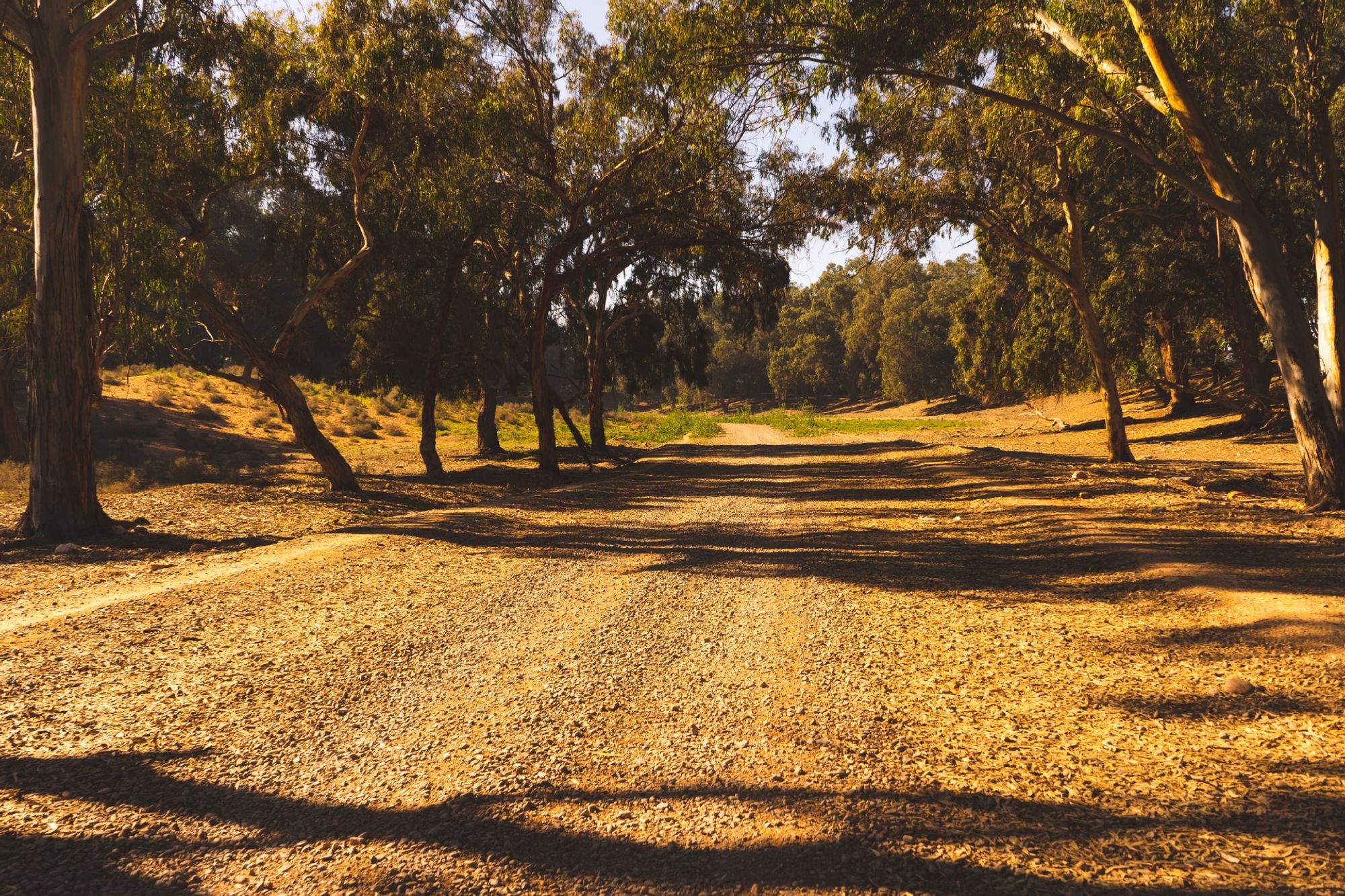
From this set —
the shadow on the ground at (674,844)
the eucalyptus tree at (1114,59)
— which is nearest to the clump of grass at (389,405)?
the eucalyptus tree at (1114,59)

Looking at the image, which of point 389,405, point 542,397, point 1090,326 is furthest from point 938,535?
point 389,405

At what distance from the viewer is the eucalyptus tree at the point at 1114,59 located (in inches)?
339

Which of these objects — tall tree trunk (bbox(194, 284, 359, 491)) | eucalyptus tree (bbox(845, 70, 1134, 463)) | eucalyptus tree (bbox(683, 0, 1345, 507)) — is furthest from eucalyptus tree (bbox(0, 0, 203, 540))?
eucalyptus tree (bbox(845, 70, 1134, 463))

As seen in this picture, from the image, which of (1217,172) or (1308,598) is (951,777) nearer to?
(1308,598)

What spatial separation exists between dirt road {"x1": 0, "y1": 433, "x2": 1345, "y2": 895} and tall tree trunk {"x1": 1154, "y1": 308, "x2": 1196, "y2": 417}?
75.3 ft

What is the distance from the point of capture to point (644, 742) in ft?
11.8

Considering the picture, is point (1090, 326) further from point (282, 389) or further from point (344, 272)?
point (282, 389)

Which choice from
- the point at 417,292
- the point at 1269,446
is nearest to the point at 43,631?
the point at 417,292

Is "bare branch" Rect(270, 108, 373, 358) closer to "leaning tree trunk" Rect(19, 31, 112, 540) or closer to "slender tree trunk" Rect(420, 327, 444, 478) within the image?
"slender tree trunk" Rect(420, 327, 444, 478)

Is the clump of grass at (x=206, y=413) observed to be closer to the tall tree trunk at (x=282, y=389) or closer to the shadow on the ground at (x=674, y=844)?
the tall tree trunk at (x=282, y=389)

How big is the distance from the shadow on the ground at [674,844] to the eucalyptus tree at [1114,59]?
7421 millimetres

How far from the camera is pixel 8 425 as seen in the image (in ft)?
61.9

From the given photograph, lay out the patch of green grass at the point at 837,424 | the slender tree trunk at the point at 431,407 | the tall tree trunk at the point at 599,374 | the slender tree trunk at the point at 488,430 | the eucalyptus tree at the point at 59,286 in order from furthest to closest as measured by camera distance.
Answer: the patch of green grass at the point at 837,424 < the tall tree trunk at the point at 599,374 < the slender tree trunk at the point at 488,430 < the slender tree trunk at the point at 431,407 < the eucalyptus tree at the point at 59,286

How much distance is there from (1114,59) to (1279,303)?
13.0 feet
